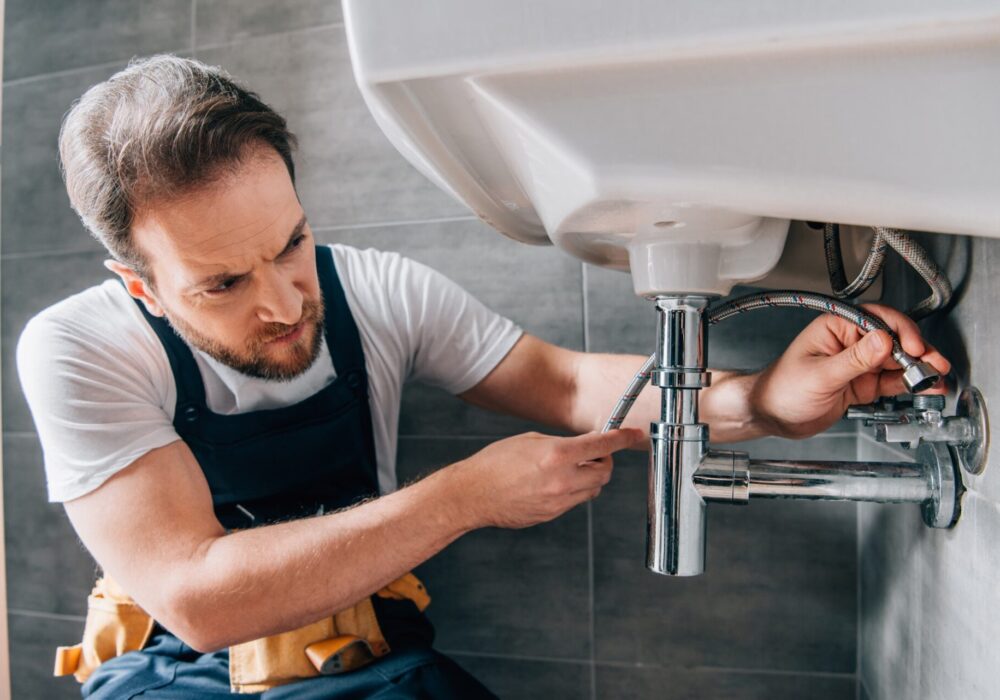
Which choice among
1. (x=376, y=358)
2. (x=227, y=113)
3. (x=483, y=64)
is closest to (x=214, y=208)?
(x=227, y=113)

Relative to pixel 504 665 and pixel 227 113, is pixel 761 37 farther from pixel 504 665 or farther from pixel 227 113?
pixel 504 665

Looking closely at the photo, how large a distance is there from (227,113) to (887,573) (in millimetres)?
880

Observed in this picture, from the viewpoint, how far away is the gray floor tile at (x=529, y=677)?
106 centimetres

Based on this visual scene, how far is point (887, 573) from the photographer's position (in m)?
0.80

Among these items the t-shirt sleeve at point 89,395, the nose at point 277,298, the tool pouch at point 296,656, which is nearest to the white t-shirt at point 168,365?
the t-shirt sleeve at point 89,395

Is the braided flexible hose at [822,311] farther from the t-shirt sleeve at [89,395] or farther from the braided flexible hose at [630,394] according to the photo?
the t-shirt sleeve at [89,395]

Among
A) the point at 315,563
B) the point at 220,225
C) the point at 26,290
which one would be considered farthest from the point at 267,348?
the point at 26,290

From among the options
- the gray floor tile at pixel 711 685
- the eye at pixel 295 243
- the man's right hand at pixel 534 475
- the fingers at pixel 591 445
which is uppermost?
the eye at pixel 295 243

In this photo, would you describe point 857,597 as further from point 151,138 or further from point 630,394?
point 151,138

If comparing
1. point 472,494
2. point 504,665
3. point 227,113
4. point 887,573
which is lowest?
point 504,665

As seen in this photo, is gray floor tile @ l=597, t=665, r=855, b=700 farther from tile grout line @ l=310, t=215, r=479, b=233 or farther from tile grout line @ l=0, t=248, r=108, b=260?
tile grout line @ l=0, t=248, r=108, b=260

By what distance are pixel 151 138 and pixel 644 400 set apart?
0.62 meters

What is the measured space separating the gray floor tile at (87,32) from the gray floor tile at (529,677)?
1.09 metres

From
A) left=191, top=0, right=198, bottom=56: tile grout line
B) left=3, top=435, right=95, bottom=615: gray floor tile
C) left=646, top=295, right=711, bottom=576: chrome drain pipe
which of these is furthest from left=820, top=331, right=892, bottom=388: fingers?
left=3, top=435, right=95, bottom=615: gray floor tile
